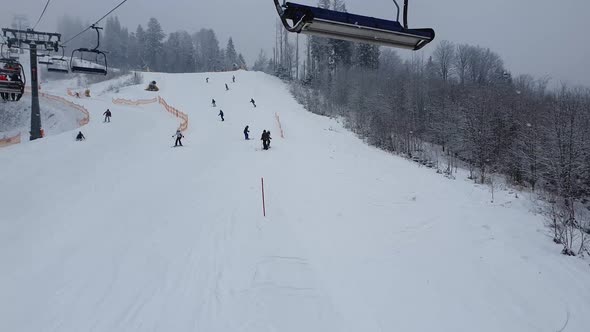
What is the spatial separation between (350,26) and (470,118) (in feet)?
110

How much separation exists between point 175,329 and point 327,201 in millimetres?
8618

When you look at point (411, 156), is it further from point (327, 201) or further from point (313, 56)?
point (313, 56)

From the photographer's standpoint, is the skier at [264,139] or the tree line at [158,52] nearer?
the skier at [264,139]

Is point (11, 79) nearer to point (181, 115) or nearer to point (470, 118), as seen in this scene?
point (181, 115)

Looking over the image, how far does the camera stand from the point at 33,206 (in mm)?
14742

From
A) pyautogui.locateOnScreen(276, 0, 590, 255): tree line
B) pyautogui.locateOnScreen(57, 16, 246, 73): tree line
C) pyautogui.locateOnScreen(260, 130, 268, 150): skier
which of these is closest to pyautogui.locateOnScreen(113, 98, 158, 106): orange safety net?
pyautogui.locateOnScreen(276, 0, 590, 255): tree line

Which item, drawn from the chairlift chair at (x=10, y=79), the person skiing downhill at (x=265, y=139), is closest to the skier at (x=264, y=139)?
the person skiing downhill at (x=265, y=139)

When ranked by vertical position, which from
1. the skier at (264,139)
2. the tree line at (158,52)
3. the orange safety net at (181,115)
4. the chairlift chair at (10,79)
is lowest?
the skier at (264,139)

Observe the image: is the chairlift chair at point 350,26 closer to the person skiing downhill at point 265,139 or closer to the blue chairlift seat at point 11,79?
the person skiing downhill at point 265,139

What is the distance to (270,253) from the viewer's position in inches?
368

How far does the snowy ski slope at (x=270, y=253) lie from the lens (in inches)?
282

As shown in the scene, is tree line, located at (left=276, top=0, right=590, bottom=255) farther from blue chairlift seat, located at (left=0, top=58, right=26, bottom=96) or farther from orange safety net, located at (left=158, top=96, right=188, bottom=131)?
blue chairlift seat, located at (left=0, top=58, right=26, bottom=96)

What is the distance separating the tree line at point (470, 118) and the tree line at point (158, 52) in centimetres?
4472

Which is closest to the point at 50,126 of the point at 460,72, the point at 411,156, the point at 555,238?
the point at 411,156
